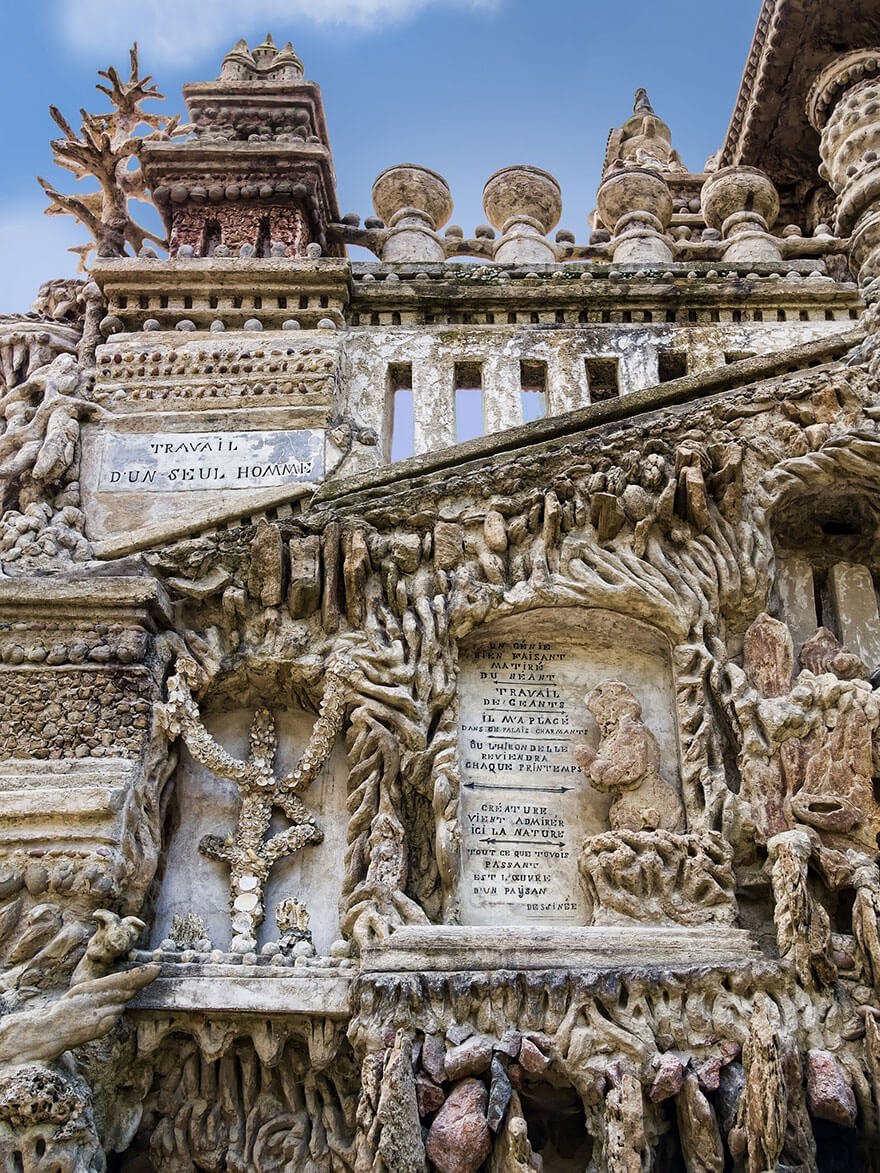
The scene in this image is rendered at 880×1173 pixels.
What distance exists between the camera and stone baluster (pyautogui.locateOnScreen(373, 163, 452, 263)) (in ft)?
37.2

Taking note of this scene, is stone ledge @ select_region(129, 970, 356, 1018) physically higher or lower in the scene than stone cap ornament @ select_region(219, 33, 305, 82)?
lower

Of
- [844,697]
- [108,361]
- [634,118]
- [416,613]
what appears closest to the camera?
[844,697]

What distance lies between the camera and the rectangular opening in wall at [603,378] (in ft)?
33.3

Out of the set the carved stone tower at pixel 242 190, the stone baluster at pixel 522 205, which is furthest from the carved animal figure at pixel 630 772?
the carved stone tower at pixel 242 190

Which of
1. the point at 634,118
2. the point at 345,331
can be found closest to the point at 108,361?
the point at 345,331

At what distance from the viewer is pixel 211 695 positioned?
802 centimetres

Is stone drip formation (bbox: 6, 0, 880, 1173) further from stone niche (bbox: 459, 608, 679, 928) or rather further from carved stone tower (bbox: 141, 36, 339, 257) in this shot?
carved stone tower (bbox: 141, 36, 339, 257)

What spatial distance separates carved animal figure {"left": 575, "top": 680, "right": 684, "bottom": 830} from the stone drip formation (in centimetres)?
3

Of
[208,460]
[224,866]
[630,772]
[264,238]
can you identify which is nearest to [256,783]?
[224,866]

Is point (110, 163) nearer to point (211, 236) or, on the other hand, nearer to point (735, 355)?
point (211, 236)

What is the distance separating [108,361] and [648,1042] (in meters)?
6.12

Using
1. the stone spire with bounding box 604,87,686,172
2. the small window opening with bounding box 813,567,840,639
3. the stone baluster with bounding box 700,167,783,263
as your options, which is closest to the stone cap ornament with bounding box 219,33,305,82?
the stone baluster with bounding box 700,167,783,263

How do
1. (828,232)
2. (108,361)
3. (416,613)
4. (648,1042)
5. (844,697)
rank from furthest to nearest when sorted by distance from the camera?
1. (828,232)
2. (108,361)
3. (416,613)
4. (844,697)
5. (648,1042)

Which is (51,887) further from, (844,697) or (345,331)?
(345,331)
